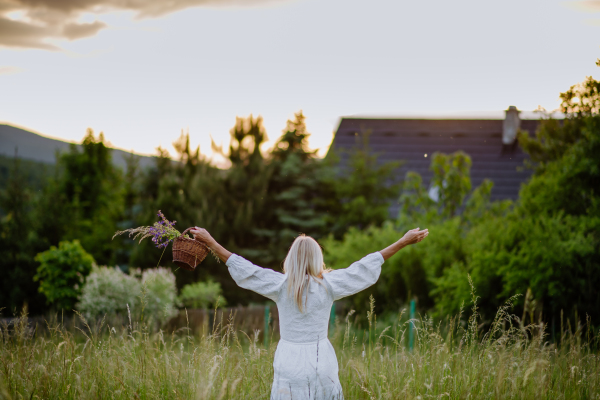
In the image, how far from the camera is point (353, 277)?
2.81 m

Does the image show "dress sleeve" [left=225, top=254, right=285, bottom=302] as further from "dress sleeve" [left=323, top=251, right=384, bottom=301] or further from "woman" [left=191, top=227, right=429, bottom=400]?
"dress sleeve" [left=323, top=251, right=384, bottom=301]

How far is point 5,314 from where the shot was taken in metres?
10.6

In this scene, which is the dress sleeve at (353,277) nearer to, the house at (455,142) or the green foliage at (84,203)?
the green foliage at (84,203)

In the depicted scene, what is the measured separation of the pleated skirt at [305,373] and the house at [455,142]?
14515 millimetres

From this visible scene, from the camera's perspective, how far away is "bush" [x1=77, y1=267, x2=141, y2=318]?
321 inches

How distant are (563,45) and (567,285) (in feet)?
13.9

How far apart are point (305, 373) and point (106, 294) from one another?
Result: 21.7ft

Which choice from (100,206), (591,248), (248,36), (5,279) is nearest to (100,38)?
(248,36)

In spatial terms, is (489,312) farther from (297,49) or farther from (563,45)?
(297,49)

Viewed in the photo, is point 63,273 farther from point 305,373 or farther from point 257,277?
point 305,373

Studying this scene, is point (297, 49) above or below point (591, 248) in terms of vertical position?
above

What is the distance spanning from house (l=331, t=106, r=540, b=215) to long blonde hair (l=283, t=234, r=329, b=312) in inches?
571

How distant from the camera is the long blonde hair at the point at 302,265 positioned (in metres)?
2.69

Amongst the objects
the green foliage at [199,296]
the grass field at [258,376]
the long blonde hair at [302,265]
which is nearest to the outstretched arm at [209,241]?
the long blonde hair at [302,265]
